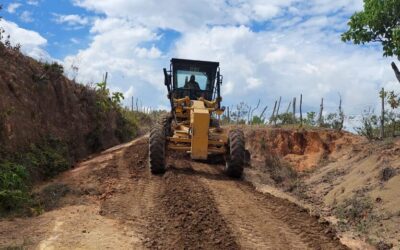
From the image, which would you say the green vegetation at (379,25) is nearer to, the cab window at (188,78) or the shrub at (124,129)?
the cab window at (188,78)

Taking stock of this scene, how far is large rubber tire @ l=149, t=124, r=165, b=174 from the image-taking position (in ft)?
40.6

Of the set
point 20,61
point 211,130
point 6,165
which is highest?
point 20,61

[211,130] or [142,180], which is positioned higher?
[211,130]

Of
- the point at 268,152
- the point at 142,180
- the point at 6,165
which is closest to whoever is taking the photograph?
the point at 6,165

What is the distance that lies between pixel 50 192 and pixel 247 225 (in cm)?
428

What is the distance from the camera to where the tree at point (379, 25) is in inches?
423

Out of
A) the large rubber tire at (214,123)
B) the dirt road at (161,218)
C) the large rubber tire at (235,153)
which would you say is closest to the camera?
the dirt road at (161,218)

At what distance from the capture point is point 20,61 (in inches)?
577

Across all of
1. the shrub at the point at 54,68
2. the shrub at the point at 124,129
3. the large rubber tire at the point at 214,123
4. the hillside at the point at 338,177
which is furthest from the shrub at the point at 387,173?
the shrub at the point at 124,129

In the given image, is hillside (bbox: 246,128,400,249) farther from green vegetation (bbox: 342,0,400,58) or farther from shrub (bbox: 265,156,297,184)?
green vegetation (bbox: 342,0,400,58)

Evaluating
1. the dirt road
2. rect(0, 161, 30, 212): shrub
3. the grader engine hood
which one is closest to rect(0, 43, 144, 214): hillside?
rect(0, 161, 30, 212): shrub

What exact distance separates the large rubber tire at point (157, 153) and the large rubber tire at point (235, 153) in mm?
1770

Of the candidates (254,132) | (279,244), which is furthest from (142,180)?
(254,132)

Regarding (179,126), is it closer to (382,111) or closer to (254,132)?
(382,111)
